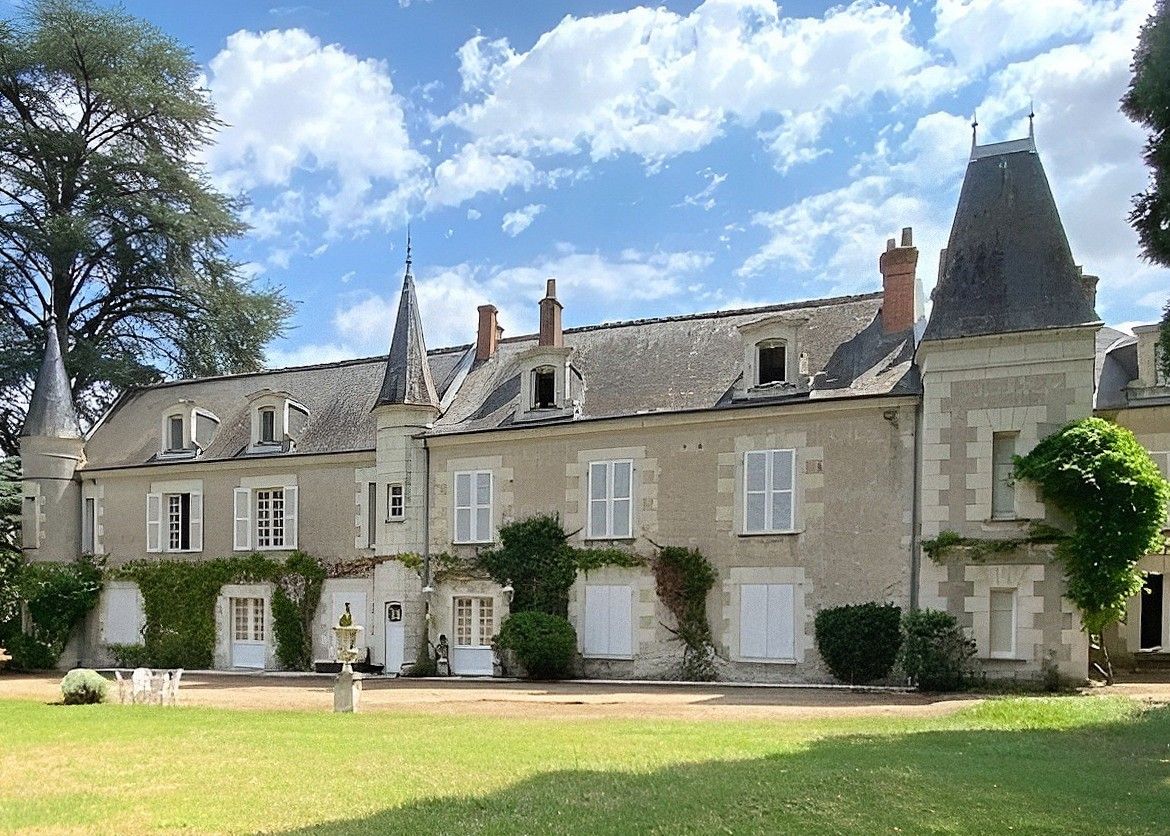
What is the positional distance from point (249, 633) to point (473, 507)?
7034mm

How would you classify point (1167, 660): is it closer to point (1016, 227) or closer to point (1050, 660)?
point (1050, 660)

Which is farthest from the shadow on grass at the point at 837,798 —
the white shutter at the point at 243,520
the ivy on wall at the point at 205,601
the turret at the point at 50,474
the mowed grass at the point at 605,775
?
the turret at the point at 50,474

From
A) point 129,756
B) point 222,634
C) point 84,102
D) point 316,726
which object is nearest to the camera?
point 129,756

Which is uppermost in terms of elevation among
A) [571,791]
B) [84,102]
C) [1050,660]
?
[84,102]

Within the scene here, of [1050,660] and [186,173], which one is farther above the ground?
[186,173]

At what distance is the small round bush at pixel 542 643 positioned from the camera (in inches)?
787

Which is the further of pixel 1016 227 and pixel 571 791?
pixel 1016 227

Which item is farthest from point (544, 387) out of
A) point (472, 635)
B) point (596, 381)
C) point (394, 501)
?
point (472, 635)

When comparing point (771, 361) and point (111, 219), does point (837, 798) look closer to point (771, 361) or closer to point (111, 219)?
point (771, 361)

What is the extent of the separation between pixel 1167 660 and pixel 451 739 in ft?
55.5

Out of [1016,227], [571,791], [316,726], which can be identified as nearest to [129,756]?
[316,726]

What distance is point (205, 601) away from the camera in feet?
82.3

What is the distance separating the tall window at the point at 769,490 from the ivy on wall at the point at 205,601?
414 inches

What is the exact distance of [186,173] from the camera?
104ft
